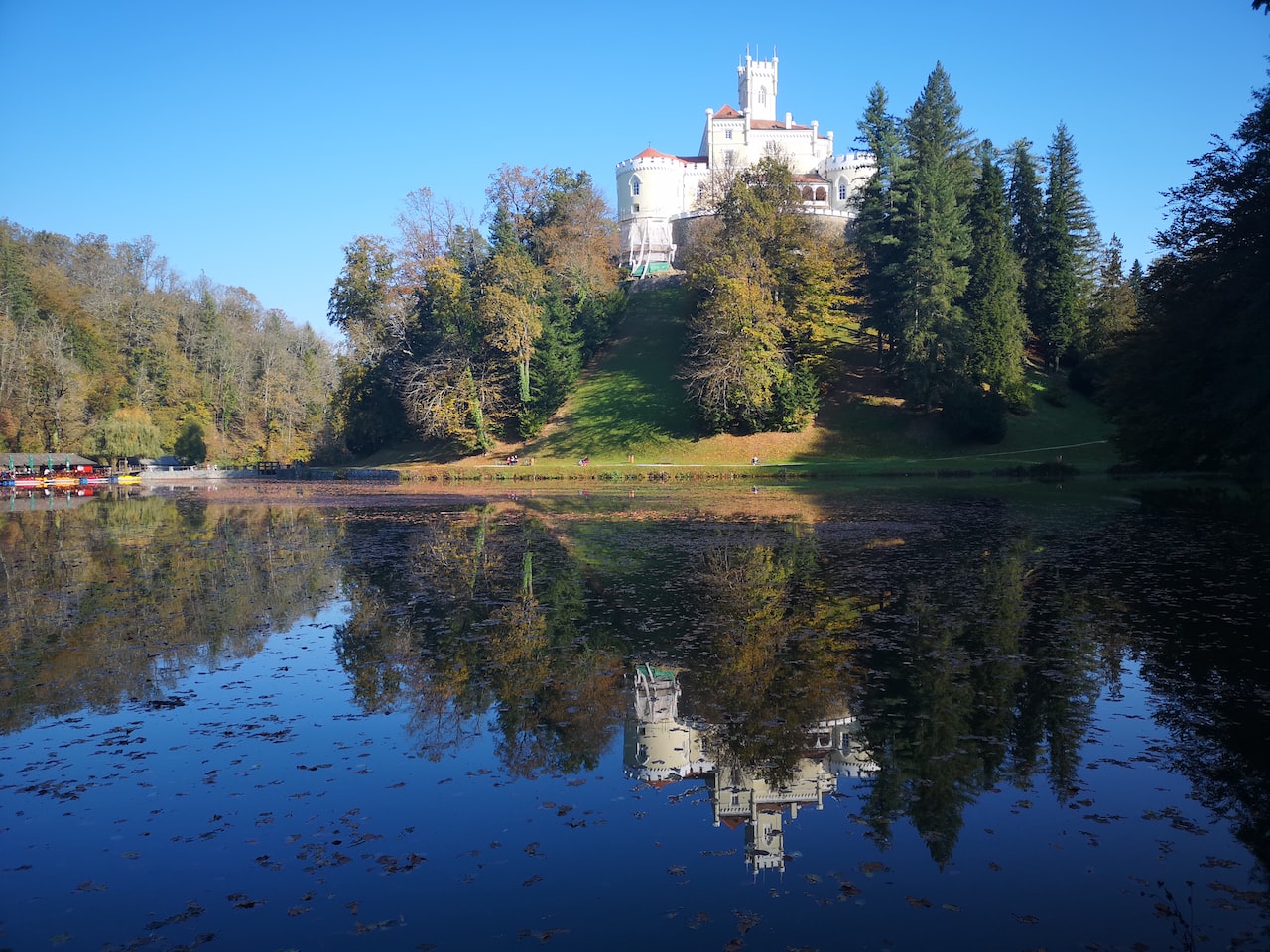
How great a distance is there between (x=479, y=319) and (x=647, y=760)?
188 ft

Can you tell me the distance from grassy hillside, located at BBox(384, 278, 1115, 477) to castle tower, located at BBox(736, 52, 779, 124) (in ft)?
182

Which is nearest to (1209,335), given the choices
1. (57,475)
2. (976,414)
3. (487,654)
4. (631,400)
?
(976,414)

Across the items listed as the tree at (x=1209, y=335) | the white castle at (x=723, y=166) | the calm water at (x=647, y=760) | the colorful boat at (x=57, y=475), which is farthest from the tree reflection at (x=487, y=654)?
the white castle at (x=723, y=166)

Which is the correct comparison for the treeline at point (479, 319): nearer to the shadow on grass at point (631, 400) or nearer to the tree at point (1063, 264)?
the shadow on grass at point (631, 400)

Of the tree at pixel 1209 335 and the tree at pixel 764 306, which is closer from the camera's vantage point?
the tree at pixel 1209 335

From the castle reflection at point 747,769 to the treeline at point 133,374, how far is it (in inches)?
3124

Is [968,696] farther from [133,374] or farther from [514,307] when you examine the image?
[133,374]

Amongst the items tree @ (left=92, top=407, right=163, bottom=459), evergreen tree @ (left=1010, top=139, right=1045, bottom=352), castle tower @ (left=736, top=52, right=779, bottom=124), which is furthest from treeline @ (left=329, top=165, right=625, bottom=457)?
castle tower @ (left=736, top=52, right=779, bottom=124)

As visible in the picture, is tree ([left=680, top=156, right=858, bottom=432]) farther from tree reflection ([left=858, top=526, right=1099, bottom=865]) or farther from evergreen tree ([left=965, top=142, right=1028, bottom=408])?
tree reflection ([left=858, top=526, right=1099, bottom=865])

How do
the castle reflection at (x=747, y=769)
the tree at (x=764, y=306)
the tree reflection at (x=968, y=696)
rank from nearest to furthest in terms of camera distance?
the castle reflection at (x=747, y=769)
the tree reflection at (x=968, y=696)
the tree at (x=764, y=306)

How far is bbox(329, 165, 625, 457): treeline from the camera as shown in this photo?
62750mm

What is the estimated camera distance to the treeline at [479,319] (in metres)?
62.8

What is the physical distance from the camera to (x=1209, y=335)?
31.7 meters

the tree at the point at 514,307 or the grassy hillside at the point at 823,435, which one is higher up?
the tree at the point at 514,307
